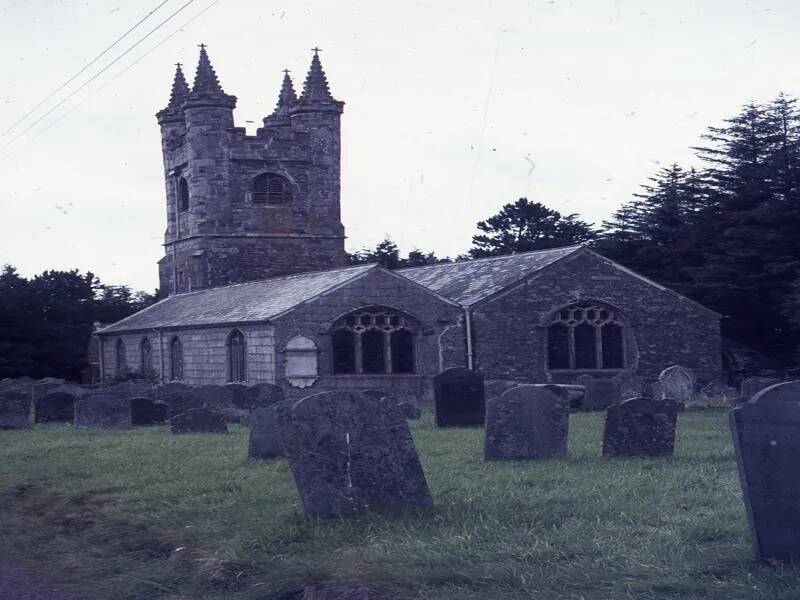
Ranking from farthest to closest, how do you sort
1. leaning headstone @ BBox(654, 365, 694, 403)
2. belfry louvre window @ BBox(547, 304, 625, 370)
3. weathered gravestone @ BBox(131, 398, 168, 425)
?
1. belfry louvre window @ BBox(547, 304, 625, 370)
2. leaning headstone @ BBox(654, 365, 694, 403)
3. weathered gravestone @ BBox(131, 398, 168, 425)

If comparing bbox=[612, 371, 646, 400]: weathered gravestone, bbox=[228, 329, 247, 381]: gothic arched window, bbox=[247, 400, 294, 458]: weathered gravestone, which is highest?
bbox=[228, 329, 247, 381]: gothic arched window

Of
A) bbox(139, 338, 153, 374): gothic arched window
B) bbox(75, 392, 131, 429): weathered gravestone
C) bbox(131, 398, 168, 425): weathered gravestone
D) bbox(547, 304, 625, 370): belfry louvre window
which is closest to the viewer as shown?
bbox(75, 392, 131, 429): weathered gravestone

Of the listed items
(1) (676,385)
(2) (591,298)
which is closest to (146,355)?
(2) (591,298)

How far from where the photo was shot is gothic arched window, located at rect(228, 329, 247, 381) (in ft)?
107

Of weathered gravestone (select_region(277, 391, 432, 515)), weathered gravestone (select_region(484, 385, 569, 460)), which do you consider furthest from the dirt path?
weathered gravestone (select_region(484, 385, 569, 460))

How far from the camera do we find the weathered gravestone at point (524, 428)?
43.3 feet

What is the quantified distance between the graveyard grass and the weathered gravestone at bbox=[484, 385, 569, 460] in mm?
338

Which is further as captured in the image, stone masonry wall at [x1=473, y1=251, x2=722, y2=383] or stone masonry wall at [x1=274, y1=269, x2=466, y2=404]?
stone masonry wall at [x1=473, y1=251, x2=722, y2=383]

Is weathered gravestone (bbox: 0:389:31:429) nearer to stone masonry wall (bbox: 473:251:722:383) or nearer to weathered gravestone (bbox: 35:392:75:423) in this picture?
weathered gravestone (bbox: 35:392:75:423)

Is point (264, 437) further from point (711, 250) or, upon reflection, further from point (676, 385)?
point (711, 250)

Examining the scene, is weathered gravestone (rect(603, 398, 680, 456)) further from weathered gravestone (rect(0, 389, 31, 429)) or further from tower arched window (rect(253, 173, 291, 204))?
tower arched window (rect(253, 173, 291, 204))

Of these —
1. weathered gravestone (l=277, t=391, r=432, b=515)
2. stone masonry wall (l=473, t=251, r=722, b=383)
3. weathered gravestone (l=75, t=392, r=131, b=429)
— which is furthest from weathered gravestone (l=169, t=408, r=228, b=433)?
stone masonry wall (l=473, t=251, r=722, b=383)

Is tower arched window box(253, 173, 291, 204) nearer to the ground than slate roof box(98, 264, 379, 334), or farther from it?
farther from it

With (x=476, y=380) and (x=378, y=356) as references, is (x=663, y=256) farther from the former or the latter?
(x=476, y=380)
